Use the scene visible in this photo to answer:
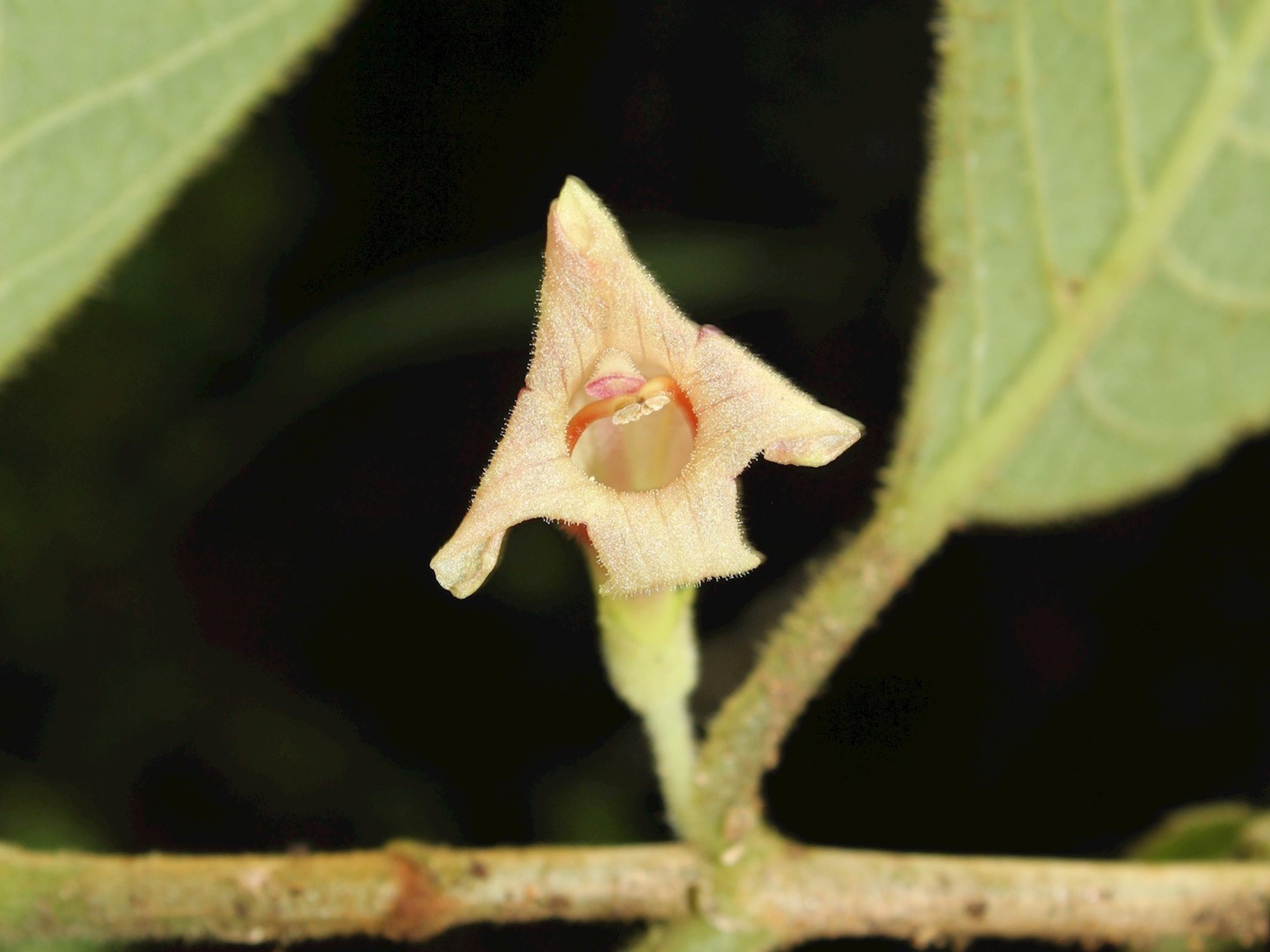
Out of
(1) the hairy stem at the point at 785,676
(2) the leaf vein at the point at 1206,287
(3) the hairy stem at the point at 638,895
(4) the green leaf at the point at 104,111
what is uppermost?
(4) the green leaf at the point at 104,111

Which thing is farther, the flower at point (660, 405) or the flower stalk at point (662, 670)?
the flower stalk at point (662, 670)

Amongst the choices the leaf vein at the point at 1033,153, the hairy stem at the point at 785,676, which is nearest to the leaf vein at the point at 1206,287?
the leaf vein at the point at 1033,153

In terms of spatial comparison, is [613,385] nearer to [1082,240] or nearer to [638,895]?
[638,895]

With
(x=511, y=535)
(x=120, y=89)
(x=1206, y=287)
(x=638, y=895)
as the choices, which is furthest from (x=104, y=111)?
(x=511, y=535)

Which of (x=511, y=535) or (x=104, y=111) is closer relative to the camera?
(x=104, y=111)

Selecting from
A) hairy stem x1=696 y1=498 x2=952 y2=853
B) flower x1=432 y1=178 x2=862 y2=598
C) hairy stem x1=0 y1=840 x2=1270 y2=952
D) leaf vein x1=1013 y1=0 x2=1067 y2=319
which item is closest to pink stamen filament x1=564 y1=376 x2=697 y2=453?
flower x1=432 y1=178 x2=862 y2=598

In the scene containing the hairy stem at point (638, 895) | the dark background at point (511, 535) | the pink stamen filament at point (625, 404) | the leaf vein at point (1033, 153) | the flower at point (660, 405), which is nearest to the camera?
the flower at point (660, 405)

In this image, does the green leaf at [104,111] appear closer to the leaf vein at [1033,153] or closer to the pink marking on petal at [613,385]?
the pink marking on petal at [613,385]
